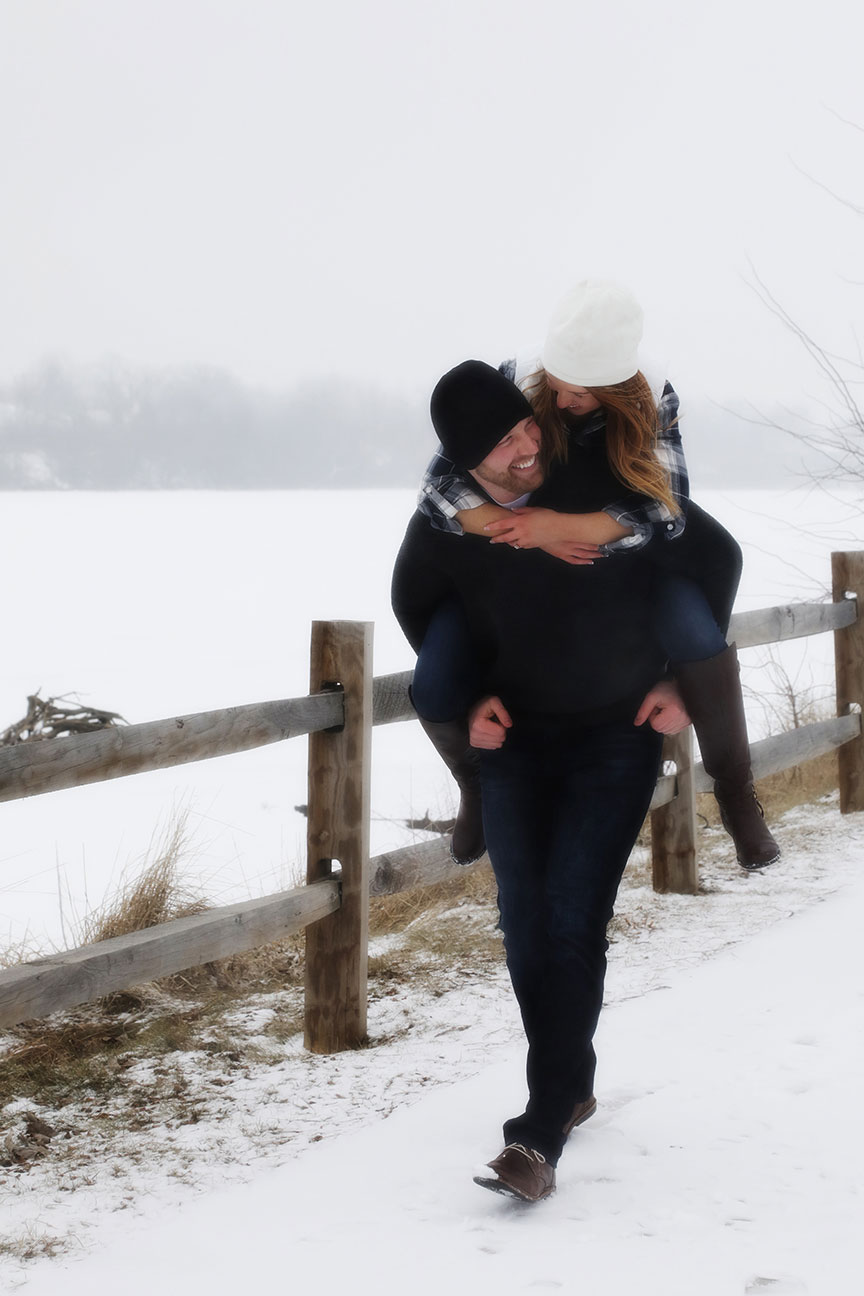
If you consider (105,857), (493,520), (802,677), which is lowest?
(105,857)

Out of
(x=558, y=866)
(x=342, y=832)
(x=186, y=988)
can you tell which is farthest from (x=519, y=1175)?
(x=186, y=988)

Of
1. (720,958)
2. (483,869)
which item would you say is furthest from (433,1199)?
(483,869)

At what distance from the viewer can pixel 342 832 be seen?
13.0 feet

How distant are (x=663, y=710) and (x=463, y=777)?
558mm

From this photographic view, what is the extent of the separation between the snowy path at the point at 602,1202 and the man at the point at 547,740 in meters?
0.16

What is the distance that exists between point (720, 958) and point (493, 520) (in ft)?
8.28

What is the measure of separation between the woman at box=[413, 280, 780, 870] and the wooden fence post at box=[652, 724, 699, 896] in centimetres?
281

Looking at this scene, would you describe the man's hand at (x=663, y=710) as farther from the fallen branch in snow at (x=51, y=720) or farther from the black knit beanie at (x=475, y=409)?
the fallen branch in snow at (x=51, y=720)

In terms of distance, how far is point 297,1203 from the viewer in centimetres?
269

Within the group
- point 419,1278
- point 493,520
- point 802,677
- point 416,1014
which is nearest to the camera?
point 419,1278

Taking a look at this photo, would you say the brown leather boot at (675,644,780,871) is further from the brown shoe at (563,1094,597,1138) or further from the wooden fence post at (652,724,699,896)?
the wooden fence post at (652,724,699,896)

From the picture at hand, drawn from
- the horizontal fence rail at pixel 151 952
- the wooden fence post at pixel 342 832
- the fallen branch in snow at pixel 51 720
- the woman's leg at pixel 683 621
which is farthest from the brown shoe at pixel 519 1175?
the fallen branch in snow at pixel 51 720

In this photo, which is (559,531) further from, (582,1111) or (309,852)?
(309,852)

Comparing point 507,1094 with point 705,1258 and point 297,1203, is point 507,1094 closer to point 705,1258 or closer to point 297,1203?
point 297,1203
